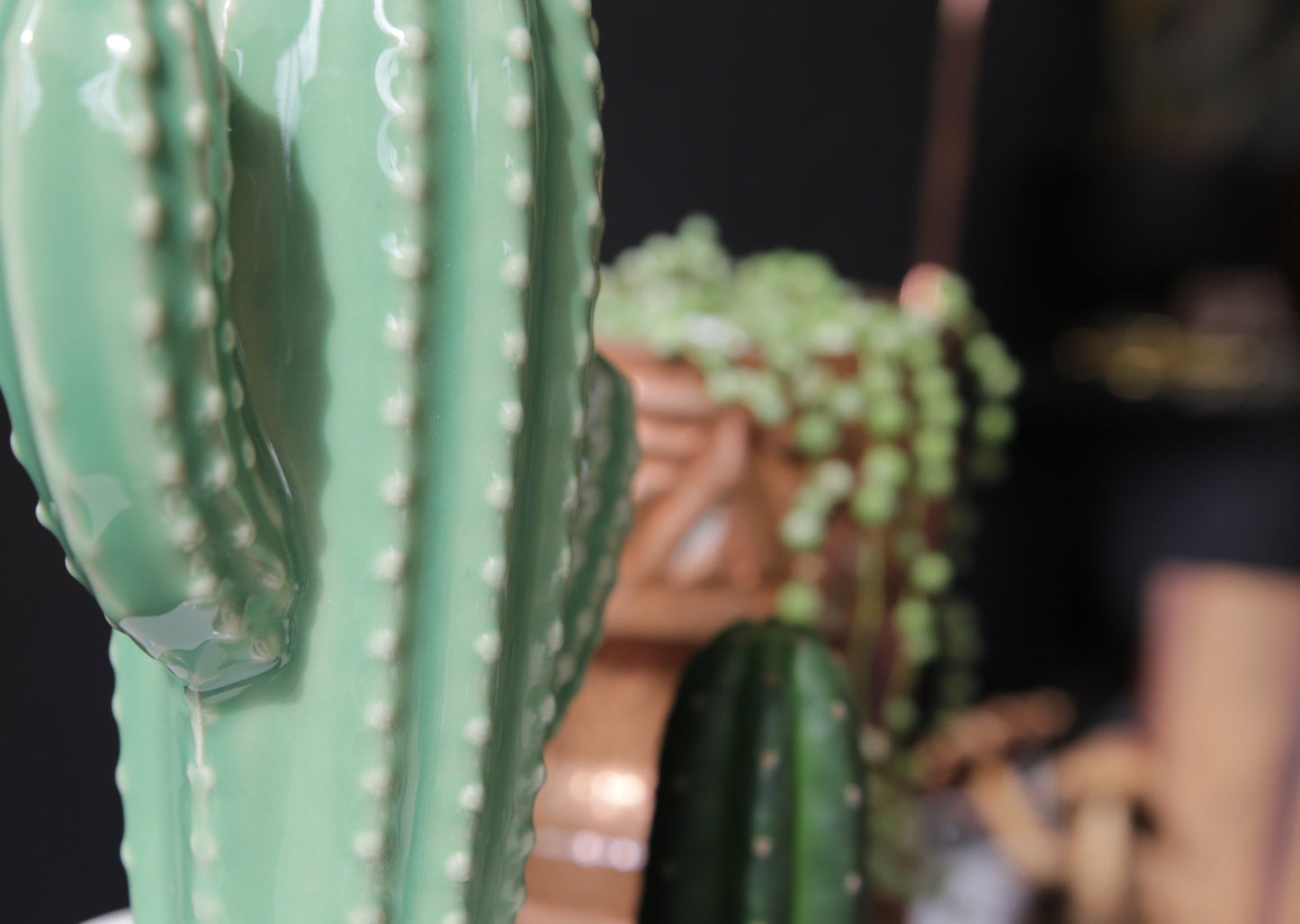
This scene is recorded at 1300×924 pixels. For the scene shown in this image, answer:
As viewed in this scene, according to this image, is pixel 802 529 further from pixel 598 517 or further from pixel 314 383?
pixel 314 383

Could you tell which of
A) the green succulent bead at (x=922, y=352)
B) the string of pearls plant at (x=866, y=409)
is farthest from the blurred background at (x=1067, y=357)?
the green succulent bead at (x=922, y=352)

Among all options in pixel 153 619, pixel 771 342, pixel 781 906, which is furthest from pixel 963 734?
pixel 153 619

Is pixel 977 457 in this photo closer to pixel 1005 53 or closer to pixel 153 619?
pixel 153 619

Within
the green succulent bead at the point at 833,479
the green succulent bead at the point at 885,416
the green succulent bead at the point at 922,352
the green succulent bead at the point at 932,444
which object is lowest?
the green succulent bead at the point at 833,479

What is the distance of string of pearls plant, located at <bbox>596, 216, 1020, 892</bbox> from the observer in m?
0.57

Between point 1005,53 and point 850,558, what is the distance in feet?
4.31

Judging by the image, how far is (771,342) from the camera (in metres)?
0.58

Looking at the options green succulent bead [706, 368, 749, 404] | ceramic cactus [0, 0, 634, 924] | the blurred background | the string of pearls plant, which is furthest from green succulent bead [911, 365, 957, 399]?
ceramic cactus [0, 0, 634, 924]

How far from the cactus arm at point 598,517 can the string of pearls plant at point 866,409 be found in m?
0.19

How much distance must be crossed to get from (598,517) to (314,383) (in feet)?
0.43

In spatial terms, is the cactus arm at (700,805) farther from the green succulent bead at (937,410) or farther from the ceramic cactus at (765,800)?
the green succulent bead at (937,410)

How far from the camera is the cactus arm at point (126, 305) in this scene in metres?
0.20

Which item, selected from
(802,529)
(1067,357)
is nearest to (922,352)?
(802,529)

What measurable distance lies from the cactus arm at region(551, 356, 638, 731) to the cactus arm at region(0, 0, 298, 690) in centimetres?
13
